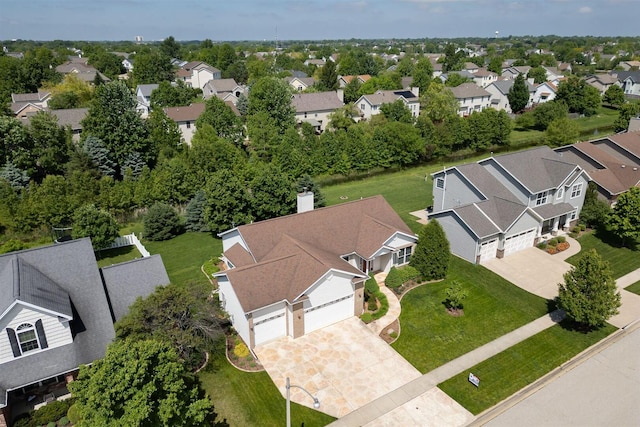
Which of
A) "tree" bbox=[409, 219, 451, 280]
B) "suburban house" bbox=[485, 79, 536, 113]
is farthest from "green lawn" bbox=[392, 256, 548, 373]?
"suburban house" bbox=[485, 79, 536, 113]

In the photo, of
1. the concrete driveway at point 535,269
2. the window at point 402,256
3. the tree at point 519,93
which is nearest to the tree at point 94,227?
the window at point 402,256

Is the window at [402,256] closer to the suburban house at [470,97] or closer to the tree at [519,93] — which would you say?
the suburban house at [470,97]

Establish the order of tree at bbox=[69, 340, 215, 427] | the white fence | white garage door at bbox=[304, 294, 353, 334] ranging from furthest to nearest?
the white fence, white garage door at bbox=[304, 294, 353, 334], tree at bbox=[69, 340, 215, 427]

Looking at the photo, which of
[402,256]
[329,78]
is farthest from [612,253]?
[329,78]

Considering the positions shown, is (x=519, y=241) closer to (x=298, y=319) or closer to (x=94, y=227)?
(x=298, y=319)

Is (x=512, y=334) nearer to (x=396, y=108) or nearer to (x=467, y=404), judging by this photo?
(x=467, y=404)

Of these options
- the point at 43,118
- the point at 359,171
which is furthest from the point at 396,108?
the point at 43,118

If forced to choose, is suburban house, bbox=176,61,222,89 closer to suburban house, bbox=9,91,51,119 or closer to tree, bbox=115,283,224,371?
suburban house, bbox=9,91,51,119
